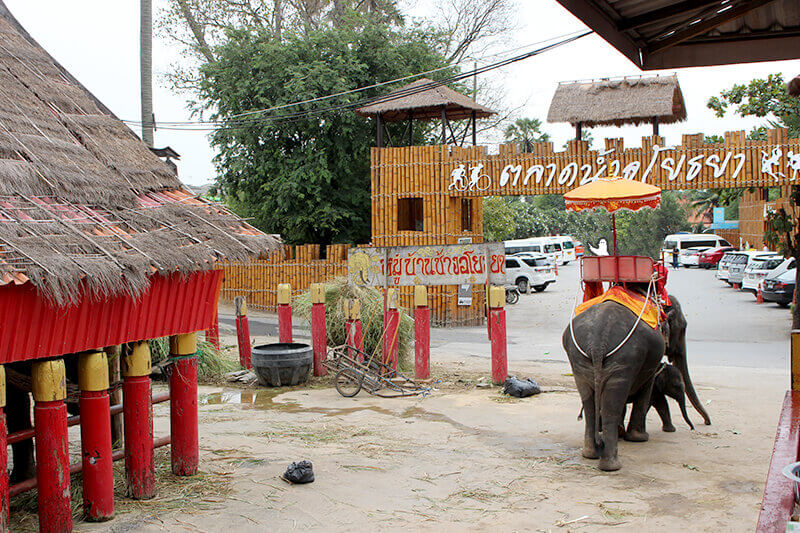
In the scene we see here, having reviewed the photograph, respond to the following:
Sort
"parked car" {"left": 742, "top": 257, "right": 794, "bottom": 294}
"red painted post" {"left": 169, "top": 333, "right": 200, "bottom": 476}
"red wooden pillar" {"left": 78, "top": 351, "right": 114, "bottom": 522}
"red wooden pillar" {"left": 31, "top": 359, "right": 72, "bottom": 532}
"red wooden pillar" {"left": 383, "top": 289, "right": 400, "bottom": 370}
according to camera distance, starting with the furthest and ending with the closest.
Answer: "parked car" {"left": 742, "top": 257, "right": 794, "bottom": 294}, "red wooden pillar" {"left": 383, "top": 289, "right": 400, "bottom": 370}, "red painted post" {"left": 169, "top": 333, "right": 200, "bottom": 476}, "red wooden pillar" {"left": 78, "top": 351, "right": 114, "bottom": 522}, "red wooden pillar" {"left": 31, "top": 359, "right": 72, "bottom": 532}

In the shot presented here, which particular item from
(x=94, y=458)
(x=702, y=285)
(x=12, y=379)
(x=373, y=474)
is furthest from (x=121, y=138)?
(x=702, y=285)

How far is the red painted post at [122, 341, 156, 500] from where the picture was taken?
673 cm

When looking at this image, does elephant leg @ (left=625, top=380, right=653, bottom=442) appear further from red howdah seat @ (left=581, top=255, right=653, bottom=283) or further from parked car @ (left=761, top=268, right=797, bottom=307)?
parked car @ (left=761, top=268, right=797, bottom=307)

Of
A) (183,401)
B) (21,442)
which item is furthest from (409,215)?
(21,442)

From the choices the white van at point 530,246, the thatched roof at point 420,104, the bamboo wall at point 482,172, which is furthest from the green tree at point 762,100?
the white van at point 530,246

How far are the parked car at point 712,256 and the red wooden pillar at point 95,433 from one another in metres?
45.0

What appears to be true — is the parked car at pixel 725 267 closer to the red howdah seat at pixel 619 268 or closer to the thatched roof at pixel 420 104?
the thatched roof at pixel 420 104

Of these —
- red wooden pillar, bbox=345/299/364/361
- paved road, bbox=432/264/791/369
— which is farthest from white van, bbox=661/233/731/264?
red wooden pillar, bbox=345/299/364/361

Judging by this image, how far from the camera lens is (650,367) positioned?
8094 millimetres

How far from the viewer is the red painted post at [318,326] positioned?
13133 mm

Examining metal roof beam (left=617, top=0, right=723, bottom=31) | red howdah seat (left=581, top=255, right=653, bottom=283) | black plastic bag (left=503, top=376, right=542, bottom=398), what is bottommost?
black plastic bag (left=503, top=376, right=542, bottom=398)

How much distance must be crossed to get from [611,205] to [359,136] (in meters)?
18.1

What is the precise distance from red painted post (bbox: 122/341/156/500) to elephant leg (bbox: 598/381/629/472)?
171 inches

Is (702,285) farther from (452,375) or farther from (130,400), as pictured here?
(130,400)
